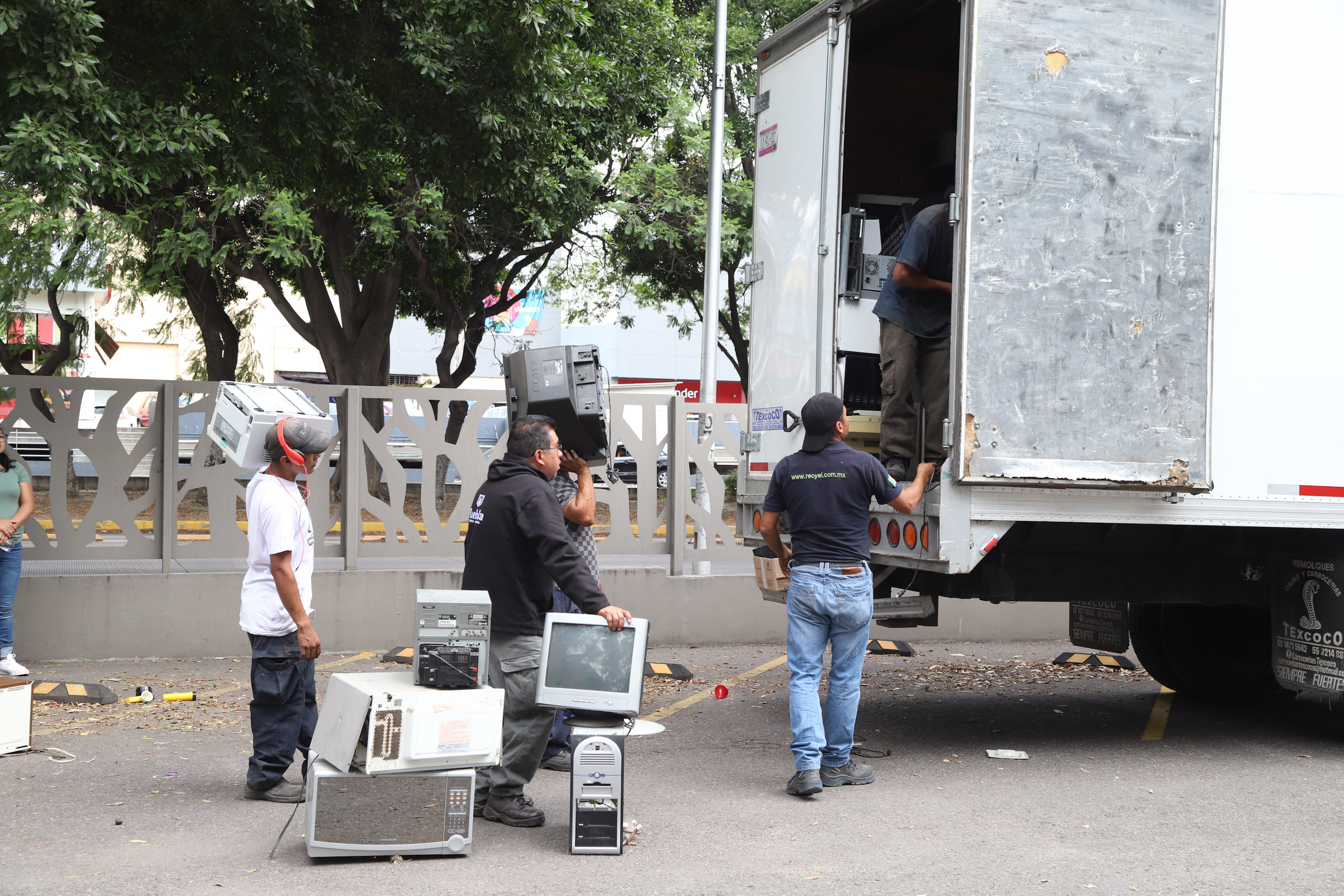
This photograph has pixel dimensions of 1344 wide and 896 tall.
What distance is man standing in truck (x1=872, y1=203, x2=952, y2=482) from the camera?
256 inches

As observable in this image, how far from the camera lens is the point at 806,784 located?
5730mm

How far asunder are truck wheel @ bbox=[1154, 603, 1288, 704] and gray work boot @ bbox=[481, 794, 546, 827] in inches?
186

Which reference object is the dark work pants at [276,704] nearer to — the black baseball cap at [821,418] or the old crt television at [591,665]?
the old crt television at [591,665]

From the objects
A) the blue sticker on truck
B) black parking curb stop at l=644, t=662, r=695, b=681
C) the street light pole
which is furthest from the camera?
the street light pole

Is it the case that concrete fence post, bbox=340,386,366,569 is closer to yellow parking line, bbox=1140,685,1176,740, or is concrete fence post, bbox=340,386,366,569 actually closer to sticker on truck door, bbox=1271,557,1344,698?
yellow parking line, bbox=1140,685,1176,740

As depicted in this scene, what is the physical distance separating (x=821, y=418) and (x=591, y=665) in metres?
1.73

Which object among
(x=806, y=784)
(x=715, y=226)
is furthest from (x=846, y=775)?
(x=715, y=226)

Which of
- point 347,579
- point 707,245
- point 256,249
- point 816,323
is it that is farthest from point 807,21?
point 256,249

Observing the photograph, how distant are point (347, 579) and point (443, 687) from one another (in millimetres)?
4860

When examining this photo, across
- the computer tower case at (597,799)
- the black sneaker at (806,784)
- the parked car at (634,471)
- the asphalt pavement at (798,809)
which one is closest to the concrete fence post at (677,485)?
the parked car at (634,471)

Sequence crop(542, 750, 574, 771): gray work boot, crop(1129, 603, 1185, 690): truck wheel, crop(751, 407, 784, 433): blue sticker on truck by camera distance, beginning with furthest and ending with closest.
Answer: crop(1129, 603, 1185, 690): truck wheel < crop(751, 407, 784, 433): blue sticker on truck < crop(542, 750, 574, 771): gray work boot

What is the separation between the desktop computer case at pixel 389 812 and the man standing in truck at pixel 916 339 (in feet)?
9.74

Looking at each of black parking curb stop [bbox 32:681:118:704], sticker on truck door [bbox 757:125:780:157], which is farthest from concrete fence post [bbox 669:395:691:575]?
black parking curb stop [bbox 32:681:118:704]

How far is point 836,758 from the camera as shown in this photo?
19.7 feet
